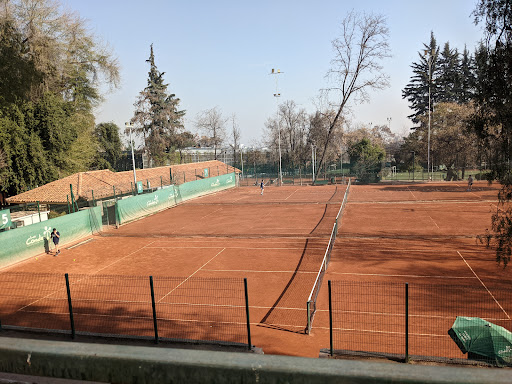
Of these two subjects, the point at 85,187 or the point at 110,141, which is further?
the point at 110,141

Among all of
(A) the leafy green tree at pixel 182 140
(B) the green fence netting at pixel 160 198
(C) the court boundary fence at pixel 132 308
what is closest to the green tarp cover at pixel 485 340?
(C) the court boundary fence at pixel 132 308

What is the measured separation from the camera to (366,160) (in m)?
64.3

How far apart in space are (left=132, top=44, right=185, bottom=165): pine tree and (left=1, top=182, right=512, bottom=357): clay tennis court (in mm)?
35671

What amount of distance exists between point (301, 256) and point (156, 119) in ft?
189

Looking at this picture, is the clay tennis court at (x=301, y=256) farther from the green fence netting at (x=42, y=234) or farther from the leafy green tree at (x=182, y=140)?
the leafy green tree at (x=182, y=140)

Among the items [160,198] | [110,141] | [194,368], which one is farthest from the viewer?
[110,141]

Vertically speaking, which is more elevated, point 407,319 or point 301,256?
point 407,319

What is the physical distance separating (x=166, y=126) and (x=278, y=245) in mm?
55189

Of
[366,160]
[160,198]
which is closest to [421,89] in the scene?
[366,160]

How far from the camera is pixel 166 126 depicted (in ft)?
241

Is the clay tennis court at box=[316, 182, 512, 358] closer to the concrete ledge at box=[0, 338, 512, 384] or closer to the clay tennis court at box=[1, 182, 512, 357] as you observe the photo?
the clay tennis court at box=[1, 182, 512, 357]

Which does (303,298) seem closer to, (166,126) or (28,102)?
(28,102)

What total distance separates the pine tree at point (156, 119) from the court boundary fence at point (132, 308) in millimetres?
54488

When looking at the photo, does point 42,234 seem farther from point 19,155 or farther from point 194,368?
point 194,368
